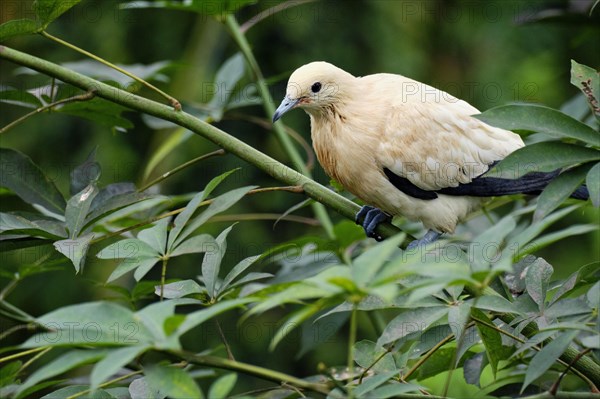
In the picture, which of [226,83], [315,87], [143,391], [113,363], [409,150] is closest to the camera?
[113,363]

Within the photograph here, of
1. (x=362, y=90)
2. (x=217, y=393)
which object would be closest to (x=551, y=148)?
(x=217, y=393)

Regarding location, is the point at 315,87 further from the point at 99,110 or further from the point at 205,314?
the point at 205,314

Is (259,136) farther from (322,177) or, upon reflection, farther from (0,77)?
(0,77)

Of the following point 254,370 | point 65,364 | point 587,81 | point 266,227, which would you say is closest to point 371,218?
point 587,81

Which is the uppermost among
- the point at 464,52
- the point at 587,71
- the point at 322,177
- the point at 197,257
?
the point at 587,71

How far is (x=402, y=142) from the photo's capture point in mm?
2518

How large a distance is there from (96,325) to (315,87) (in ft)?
5.33

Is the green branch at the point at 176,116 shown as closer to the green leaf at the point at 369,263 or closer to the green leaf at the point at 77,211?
the green leaf at the point at 77,211

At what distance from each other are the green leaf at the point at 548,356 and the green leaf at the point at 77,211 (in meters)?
1.12

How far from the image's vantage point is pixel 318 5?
4.78 meters

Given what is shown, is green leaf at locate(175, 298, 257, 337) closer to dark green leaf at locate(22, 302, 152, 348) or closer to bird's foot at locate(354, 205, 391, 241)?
dark green leaf at locate(22, 302, 152, 348)

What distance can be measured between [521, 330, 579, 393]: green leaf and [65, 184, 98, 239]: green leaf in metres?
1.12

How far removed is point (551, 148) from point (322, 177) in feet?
8.51

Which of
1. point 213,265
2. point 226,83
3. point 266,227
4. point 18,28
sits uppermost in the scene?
point 18,28
